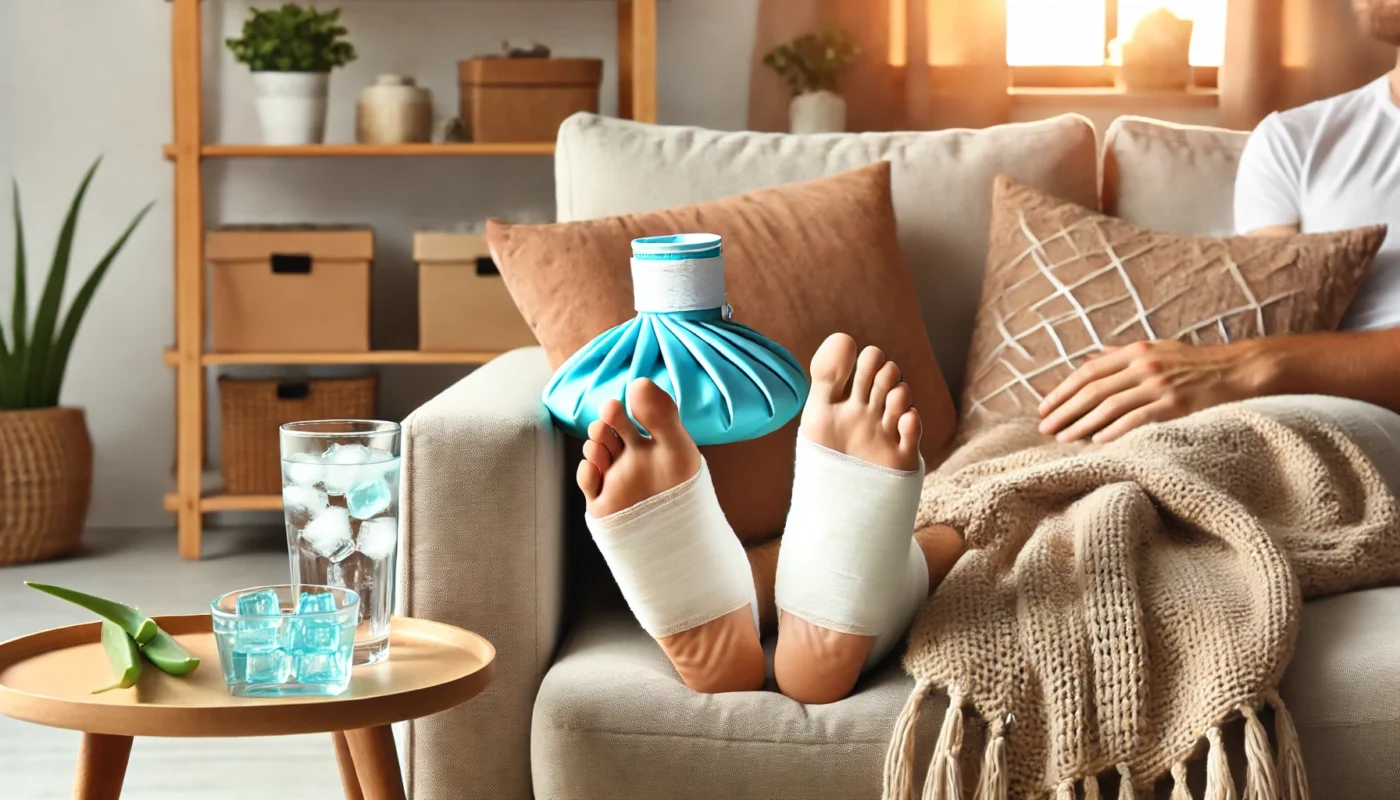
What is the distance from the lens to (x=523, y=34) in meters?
3.11

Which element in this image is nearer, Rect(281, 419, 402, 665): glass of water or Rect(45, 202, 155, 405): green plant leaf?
Rect(281, 419, 402, 665): glass of water

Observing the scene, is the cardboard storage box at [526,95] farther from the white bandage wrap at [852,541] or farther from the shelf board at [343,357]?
the white bandage wrap at [852,541]

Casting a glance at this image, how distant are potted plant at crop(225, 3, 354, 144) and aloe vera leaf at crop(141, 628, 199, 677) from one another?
82.8 inches

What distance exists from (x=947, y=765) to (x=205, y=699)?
51 centimetres

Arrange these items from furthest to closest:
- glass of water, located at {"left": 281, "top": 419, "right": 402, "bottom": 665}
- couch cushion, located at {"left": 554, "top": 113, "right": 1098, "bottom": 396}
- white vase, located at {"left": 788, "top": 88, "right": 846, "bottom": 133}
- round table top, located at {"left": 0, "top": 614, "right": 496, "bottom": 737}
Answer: white vase, located at {"left": 788, "top": 88, "right": 846, "bottom": 133} < couch cushion, located at {"left": 554, "top": 113, "right": 1098, "bottom": 396} < glass of water, located at {"left": 281, "top": 419, "right": 402, "bottom": 665} < round table top, located at {"left": 0, "top": 614, "right": 496, "bottom": 737}

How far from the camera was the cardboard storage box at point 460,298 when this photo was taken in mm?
2773

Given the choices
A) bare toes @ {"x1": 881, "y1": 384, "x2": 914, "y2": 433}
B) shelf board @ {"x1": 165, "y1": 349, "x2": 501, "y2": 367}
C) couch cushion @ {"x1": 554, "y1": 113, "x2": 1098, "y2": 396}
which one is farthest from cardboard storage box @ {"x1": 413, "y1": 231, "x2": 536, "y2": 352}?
bare toes @ {"x1": 881, "y1": 384, "x2": 914, "y2": 433}

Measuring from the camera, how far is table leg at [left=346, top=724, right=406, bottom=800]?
0.96 metres

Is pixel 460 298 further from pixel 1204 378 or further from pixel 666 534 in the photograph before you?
pixel 666 534

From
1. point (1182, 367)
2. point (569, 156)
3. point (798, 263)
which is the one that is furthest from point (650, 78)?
point (1182, 367)

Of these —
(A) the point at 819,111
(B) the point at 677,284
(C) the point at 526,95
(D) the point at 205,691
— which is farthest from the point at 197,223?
(D) the point at 205,691

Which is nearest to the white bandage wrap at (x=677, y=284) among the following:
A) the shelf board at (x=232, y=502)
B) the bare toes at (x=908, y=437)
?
the bare toes at (x=908, y=437)

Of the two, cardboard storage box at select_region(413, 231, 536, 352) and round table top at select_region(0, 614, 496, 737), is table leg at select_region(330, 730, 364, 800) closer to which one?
round table top at select_region(0, 614, 496, 737)

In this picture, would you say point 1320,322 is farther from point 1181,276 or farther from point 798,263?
point 798,263
